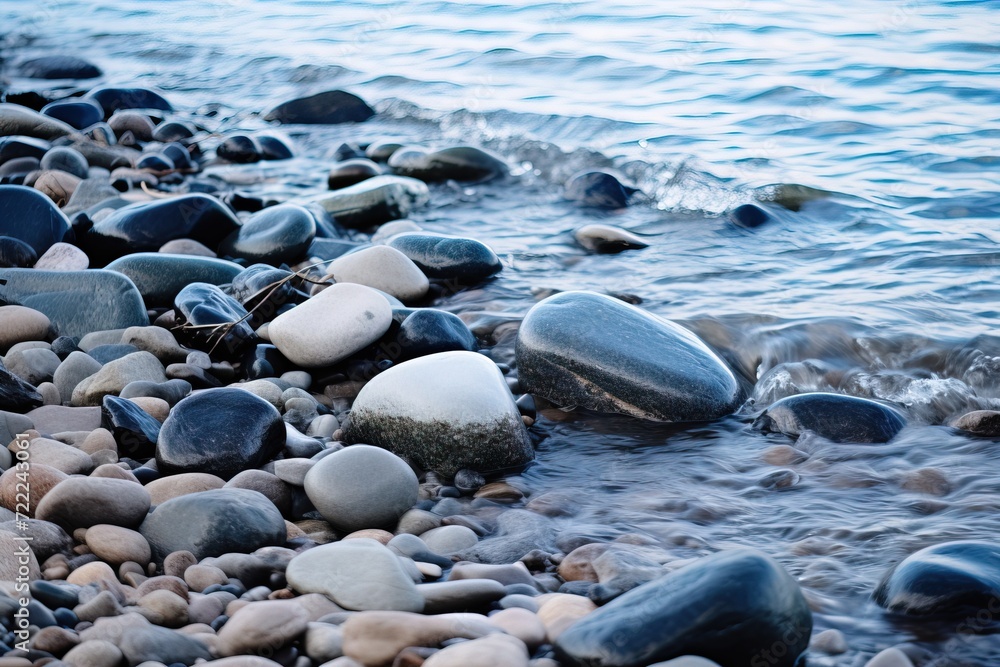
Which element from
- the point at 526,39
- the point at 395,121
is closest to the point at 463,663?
the point at 395,121

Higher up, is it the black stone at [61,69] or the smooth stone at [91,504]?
the black stone at [61,69]

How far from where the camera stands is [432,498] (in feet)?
9.57

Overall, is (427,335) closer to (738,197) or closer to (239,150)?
(738,197)

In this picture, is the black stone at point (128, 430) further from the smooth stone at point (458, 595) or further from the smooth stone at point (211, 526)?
the smooth stone at point (458, 595)

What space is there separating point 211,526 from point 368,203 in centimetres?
362

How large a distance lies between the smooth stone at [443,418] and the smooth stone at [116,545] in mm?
935

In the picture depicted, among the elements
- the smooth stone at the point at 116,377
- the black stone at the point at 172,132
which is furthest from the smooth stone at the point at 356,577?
the black stone at the point at 172,132

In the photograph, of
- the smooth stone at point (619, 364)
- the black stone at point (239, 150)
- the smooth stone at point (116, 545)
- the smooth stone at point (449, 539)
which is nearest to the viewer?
→ the smooth stone at point (116, 545)

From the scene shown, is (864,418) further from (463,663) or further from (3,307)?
(3,307)

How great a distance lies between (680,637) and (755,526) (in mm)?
973

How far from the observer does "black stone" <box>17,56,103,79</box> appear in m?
11.1

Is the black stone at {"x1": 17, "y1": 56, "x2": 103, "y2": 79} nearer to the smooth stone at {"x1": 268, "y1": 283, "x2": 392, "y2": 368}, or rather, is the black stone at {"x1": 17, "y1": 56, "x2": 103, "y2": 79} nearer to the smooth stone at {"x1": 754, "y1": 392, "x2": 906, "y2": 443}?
the smooth stone at {"x1": 268, "y1": 283, "x2": 392, "y2": 368}

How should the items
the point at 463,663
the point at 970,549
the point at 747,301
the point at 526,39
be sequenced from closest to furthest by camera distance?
1. the point at 463,663
2. the point at 970,549
3. the point at 747,301
4. the point at 526,39

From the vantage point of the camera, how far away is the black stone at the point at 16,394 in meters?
3.12
